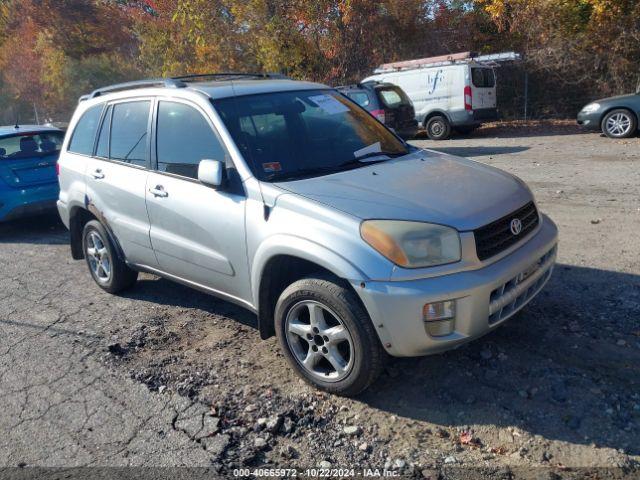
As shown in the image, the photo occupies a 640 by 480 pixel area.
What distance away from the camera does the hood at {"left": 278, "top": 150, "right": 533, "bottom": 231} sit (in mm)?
3441

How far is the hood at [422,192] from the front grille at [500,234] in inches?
1.7

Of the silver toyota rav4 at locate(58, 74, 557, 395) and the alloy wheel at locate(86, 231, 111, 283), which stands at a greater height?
the silver toyota rav4 at locate(58, 74, 557, 395)

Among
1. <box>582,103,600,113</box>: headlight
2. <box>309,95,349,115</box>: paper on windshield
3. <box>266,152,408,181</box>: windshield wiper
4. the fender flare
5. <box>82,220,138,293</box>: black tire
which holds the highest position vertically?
<box>309,95,349,115</box>: paper on windshield

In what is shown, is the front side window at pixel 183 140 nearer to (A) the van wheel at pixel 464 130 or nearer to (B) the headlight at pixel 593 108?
(B) the headlight at pixel 593 108

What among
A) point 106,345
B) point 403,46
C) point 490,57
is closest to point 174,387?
point 106,345

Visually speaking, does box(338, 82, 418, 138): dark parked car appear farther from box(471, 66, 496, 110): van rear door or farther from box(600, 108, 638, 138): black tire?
box(600, 108, 638, 138): black tire

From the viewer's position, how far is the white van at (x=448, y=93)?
1600 centimetres

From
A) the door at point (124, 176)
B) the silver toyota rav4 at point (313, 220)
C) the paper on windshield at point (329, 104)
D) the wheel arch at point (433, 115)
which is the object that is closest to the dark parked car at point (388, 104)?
the wheel arch at point (433, 115)

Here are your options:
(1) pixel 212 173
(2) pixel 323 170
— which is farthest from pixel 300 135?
(1) pixel 212 173

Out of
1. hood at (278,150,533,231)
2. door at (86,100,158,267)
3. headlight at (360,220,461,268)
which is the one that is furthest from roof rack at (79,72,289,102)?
headlight at (360,220,461,268)

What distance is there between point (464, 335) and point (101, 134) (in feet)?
12.3

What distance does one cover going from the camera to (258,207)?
3.82 metres

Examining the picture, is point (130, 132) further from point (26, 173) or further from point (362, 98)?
point (362, 98)

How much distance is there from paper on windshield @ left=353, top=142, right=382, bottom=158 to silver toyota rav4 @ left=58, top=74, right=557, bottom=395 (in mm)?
13
